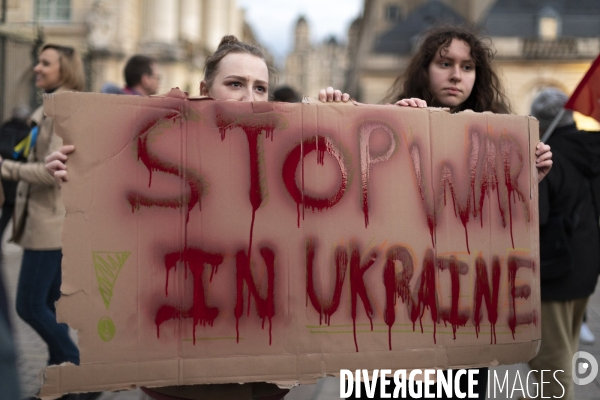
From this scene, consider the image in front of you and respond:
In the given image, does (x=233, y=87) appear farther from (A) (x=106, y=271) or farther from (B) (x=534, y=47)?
(B) (x=534, y=47)

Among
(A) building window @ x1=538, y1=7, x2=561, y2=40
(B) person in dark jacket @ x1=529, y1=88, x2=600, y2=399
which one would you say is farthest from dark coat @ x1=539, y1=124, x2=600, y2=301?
(A) building window @ x1=538, y1=7, x2=561, y2=40

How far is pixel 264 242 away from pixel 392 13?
212ft

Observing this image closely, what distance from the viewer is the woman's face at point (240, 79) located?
2.13m

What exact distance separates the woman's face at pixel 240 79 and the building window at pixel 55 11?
25.5 meters

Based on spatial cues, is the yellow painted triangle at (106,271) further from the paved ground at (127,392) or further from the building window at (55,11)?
the building window at (55,11)

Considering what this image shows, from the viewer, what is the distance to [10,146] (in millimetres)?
4172

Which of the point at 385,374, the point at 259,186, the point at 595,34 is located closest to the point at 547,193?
the point at 385,374

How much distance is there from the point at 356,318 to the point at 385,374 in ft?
0.68

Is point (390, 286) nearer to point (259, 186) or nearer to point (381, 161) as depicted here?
point (381, 161)

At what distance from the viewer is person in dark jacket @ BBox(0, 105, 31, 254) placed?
410cm

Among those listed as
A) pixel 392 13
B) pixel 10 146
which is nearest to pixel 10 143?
pixel 10 146

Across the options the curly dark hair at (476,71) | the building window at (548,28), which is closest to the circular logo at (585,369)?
the curly dark hair at (476,71)

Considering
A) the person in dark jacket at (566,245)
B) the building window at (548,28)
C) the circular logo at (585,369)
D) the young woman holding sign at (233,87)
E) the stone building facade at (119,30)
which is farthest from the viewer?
the building window at (548,28)

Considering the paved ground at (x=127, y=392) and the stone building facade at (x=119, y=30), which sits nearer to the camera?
the paved ground at (x=127, y=392)
